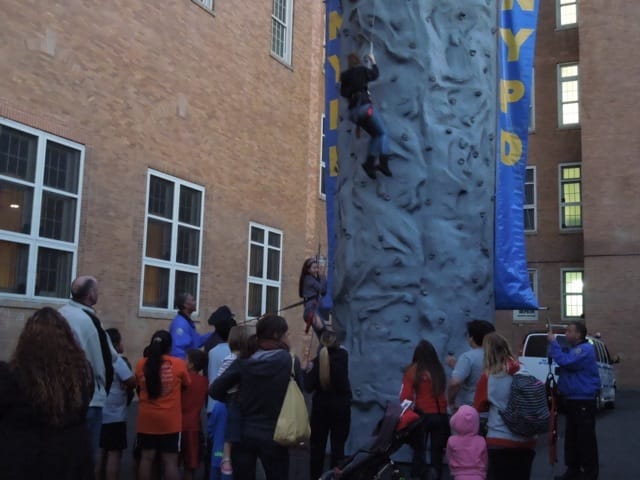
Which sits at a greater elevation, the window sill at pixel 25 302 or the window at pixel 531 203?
the window at pixel 531 203

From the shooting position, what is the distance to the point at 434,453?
7168 millimetres

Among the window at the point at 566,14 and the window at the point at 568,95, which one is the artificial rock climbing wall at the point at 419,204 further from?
the window at the point at 566,14

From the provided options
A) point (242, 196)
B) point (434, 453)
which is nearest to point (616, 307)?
point (242, 196)

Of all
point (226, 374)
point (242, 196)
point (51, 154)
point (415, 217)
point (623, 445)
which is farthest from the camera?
point (242, 196)

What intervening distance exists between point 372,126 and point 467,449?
3.99 metres

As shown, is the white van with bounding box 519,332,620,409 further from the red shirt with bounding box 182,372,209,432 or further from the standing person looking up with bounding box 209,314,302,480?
the standing person looking up with bounding box 209,314,302,480

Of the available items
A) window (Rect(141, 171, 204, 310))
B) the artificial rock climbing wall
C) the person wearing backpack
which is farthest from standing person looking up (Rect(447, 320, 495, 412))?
window (Rect(141, 171, 204, 310))

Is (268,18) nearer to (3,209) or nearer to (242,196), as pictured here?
(242,196)

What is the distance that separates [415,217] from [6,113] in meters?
7.91

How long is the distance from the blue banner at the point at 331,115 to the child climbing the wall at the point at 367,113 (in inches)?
61.3

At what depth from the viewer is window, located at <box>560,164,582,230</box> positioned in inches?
1151

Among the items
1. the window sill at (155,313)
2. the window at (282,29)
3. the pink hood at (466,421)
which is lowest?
the pink hood at (466,421)

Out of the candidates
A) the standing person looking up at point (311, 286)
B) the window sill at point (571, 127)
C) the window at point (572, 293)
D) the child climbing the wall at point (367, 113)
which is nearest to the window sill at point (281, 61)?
the window sill at point (571, 127)

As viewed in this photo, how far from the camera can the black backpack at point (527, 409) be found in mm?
5762
